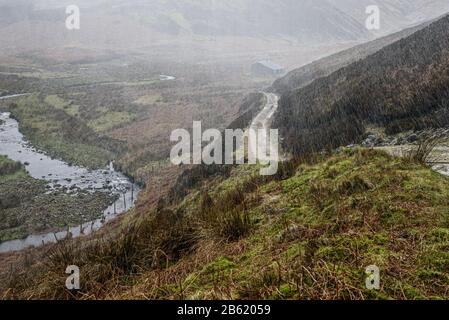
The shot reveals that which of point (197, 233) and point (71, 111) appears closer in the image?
point (197, 233)

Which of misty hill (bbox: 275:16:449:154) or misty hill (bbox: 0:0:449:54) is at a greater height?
misty hill (bbox: 0:0:449:54)

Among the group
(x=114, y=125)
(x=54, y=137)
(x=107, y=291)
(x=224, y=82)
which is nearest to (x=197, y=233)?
(x=107, y=291)

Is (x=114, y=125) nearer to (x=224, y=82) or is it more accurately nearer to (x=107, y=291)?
(x=224, y=82)

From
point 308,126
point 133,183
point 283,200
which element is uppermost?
point 283,200
